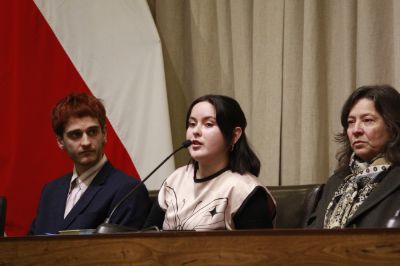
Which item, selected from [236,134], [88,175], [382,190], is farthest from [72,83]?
[382,190]

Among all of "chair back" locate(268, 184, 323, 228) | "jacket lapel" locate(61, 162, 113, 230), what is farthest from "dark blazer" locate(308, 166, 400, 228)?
"jacket lapel" locate(61, 162, 113, 230)

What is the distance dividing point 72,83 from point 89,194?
2.82 feet

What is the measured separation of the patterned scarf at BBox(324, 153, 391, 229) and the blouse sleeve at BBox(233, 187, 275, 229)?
0.26 metres

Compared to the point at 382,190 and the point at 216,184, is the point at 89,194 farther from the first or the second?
the point at 382,190

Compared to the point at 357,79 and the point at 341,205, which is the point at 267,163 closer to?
the point at 357,79

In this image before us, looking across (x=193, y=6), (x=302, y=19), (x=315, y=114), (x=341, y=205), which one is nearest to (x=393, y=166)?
(x=341, y=205)

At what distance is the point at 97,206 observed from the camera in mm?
3230

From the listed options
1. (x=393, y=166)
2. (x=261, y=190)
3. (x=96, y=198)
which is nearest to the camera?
(x=393, y=166)

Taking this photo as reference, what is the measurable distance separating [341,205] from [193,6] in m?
1.75

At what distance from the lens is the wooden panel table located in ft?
5.91

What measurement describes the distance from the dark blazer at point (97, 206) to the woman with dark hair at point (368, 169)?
749 millimetres

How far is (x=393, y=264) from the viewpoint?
1.78 metres

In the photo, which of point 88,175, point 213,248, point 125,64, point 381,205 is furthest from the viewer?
point 125,64

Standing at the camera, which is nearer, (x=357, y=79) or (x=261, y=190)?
(x=261, y=190)
